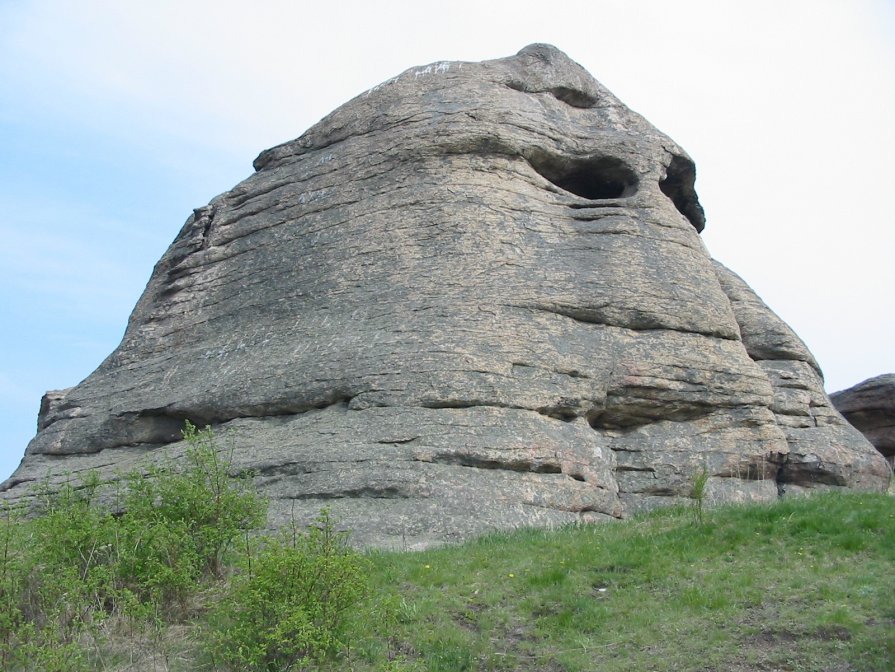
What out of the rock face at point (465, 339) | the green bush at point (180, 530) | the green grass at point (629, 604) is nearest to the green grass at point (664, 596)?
the green grass at point (629, 604)

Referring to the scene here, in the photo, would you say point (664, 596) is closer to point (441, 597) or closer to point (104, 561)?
point (441, 597)

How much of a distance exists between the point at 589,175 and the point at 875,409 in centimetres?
1075

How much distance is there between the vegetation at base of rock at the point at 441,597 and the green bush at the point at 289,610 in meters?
0.02

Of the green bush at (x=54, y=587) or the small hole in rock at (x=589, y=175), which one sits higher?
the small hole in rock at (x=589, y=175)

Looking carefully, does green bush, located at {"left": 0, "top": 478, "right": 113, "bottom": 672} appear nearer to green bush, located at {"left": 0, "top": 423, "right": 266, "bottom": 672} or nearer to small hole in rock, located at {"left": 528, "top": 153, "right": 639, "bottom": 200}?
green bush, located at {"left": 0, "top": 423, "right": 266, "bottom": 672}

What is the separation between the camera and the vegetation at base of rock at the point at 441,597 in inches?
407

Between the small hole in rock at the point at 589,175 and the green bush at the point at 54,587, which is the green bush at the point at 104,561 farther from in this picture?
the small hole in rock at the point at 589,175

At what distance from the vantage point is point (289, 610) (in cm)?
1019

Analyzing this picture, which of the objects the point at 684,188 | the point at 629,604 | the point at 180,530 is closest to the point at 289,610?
the point at 180,530

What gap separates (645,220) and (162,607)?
12.6m

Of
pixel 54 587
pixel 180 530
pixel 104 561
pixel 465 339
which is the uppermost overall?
pixel 465 339

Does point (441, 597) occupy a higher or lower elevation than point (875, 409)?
lower

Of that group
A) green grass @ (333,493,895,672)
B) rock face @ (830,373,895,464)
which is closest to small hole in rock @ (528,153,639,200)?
green grass @ (333,493,895,672)

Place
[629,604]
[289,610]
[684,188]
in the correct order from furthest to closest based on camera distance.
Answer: [684,188] → [629,604] → [289,610]
